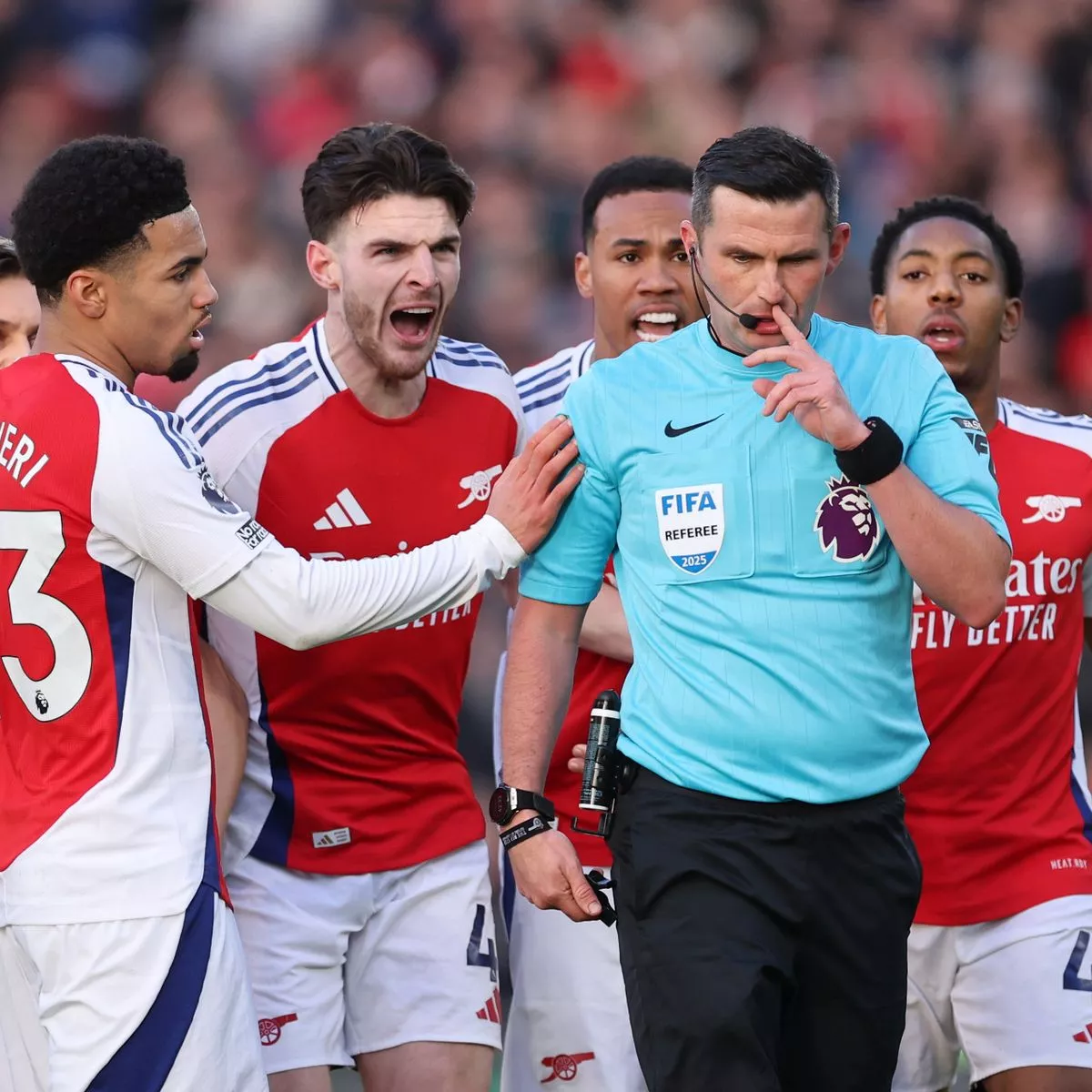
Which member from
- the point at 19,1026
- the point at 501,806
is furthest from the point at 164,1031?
the point at 501,806

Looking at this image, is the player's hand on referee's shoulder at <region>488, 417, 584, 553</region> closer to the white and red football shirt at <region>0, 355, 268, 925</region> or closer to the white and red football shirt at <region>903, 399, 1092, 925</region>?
the white and red football shirt at <region>0, 355, 268, 925</region>

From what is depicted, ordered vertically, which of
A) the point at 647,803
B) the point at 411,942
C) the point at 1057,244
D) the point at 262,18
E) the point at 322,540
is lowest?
the point at 411,942

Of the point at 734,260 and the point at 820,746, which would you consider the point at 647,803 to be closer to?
the point at 820,746

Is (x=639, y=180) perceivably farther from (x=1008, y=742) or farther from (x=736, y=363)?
(x=1008, y=742)

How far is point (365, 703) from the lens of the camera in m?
4.45

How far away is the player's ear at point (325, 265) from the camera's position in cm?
460

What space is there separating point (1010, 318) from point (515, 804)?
240 centimetres

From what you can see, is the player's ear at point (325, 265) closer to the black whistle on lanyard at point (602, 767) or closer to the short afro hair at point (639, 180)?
the short afro hair at point (639, 180)

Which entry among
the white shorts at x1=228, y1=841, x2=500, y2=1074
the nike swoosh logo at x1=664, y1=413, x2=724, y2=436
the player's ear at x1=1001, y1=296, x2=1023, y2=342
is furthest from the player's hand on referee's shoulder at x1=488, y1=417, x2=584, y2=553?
the player's ear at x1=1001, y1=296, x2=1023, y2=342

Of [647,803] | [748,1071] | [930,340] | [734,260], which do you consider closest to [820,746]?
[647,803]

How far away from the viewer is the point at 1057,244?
9.27 meters

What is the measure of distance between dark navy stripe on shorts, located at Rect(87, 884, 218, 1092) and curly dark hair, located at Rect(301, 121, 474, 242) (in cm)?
186

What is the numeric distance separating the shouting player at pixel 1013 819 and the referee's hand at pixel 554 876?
1448 millimetres

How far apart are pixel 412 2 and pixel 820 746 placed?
7.03 m
